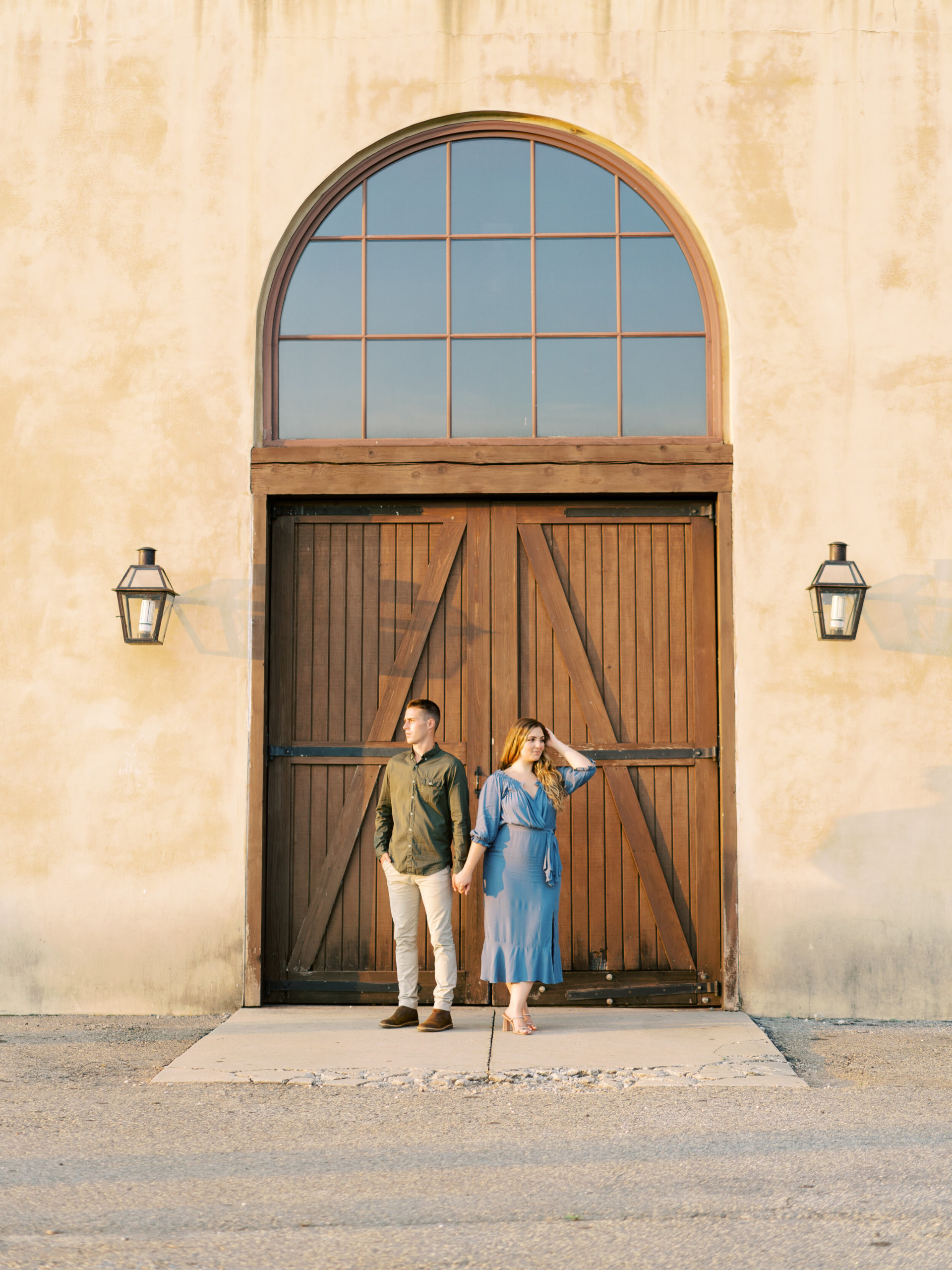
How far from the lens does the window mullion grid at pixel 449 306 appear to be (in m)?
6.87

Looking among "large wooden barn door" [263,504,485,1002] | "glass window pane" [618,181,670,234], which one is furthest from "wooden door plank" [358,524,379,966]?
"glass window pane" [618,181,670,234]

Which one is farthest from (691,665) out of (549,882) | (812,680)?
(549,882)

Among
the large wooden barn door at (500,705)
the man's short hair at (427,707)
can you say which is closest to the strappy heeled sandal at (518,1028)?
the large wooden barn door at (500,705)

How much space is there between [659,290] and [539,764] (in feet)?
10.1

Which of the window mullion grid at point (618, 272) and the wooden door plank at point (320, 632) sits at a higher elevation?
the window mullion grid at point (618, 272)

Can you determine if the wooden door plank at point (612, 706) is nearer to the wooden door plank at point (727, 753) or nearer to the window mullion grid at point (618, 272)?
the wooden door plank at point (727, 753)

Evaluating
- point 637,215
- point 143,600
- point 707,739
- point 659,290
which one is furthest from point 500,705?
point 637,215

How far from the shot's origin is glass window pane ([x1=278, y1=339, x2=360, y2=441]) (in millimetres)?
6887

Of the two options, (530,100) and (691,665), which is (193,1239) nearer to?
(691,665)

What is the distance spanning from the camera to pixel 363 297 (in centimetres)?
696

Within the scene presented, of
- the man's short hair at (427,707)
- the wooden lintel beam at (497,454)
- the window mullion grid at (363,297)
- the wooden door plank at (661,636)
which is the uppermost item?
the window mullion grid at (363,297)

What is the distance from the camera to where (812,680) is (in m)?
6.50

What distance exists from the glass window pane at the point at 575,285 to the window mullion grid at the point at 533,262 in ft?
0.06

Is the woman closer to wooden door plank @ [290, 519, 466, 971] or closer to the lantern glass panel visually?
wooden door plank @ [290, 519, 466, 971]
